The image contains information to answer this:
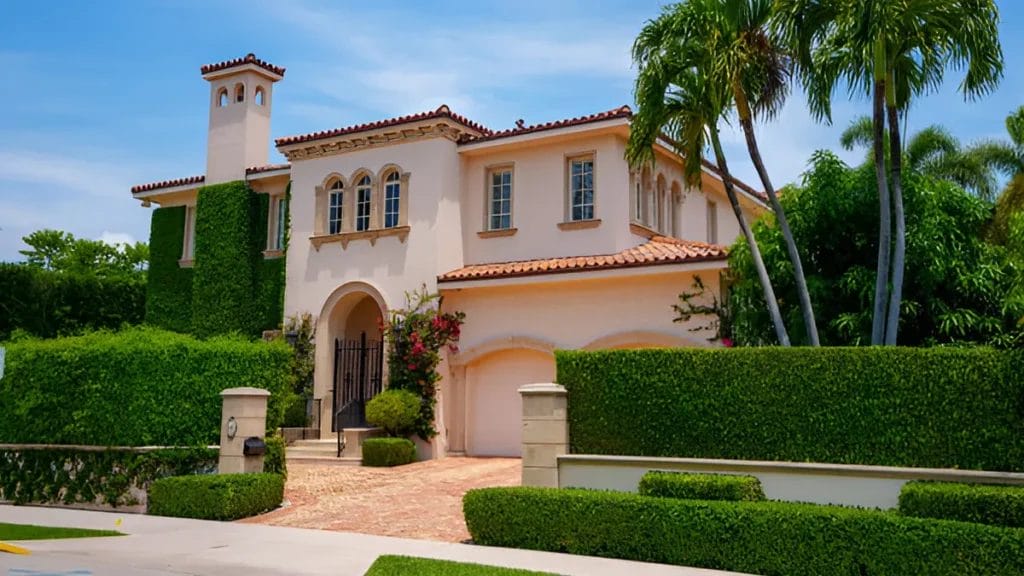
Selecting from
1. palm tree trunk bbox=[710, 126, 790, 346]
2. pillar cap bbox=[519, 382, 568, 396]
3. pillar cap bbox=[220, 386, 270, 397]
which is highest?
palm tree trunk bbox=[710, 126, 790, 346]

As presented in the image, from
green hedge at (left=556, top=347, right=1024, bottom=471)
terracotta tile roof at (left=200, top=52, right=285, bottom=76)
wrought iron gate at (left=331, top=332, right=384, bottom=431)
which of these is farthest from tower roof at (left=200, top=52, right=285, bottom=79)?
green hedge at (left=556, top=347, right=1024, bottom=471)

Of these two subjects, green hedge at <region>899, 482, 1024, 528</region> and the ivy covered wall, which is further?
the ivy covered wall

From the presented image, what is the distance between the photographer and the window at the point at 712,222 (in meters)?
27.4

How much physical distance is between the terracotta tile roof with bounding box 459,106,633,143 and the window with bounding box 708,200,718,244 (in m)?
7.03

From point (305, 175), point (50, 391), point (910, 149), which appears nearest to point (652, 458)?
point (50, 391)

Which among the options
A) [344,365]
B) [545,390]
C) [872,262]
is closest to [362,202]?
[344,365]

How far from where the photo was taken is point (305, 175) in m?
25.4

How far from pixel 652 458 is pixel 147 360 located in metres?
9.30

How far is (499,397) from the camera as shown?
2245cm

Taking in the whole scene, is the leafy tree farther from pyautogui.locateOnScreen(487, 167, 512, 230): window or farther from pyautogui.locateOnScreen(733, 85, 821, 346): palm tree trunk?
pyautogui.locateOnScreen(487, 167, 512, 230): window

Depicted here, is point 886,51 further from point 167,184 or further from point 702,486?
point 167,184

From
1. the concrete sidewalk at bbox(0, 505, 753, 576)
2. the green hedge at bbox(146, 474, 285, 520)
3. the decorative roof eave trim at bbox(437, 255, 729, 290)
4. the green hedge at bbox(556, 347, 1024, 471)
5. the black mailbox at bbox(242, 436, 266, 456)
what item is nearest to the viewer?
the concrete sidewalk at bbox(0, 505, 753, 576)

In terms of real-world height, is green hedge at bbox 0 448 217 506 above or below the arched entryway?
below

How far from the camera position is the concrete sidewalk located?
35.2ft
